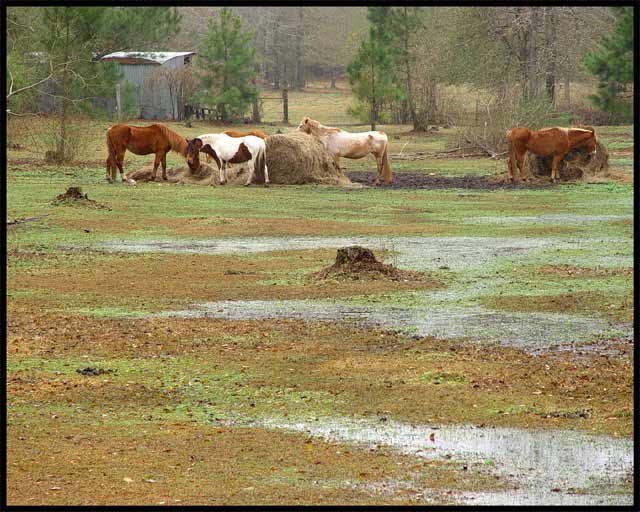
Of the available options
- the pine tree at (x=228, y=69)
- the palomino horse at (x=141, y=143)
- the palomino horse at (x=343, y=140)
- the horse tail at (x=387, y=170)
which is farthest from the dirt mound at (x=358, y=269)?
the pine tree at (x=228, y=69)

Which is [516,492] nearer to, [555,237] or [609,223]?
[555,237]

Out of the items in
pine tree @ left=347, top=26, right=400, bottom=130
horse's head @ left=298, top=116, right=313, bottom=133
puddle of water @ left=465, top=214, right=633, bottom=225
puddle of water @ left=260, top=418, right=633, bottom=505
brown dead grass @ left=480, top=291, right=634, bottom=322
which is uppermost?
pine tree @ left=347, top=26, right=400, bottom=130

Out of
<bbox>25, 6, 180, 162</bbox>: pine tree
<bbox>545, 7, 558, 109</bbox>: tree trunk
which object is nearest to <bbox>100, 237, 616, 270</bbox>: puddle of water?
<bbox>25, 6, 180, 162</bbox>: pine tree

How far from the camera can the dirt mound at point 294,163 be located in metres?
33.0

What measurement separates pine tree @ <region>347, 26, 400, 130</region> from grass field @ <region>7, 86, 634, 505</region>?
3306 centimetres

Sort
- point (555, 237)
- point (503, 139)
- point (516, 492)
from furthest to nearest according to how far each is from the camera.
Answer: point (503, 139) → point (555, 237) → point (516, 492)

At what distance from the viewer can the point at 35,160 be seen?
38.2 m

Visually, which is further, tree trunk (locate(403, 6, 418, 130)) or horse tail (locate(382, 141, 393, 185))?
tree trunk (locate(403, 6, 418, 130))

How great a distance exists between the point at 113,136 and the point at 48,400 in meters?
22.4

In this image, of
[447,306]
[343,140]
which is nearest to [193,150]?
[343,140]

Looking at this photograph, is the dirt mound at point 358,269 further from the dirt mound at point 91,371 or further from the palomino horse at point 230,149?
the palomino horse at point 230,149

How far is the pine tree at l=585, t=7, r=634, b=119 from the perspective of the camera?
46.3 m

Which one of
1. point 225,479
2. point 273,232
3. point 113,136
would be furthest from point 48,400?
point 113,136

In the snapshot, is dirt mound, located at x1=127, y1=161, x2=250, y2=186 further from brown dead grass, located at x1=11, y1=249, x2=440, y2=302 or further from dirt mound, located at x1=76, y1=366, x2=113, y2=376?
dirt mound, located at x1=76, y1=366, x2=113, y2=376
